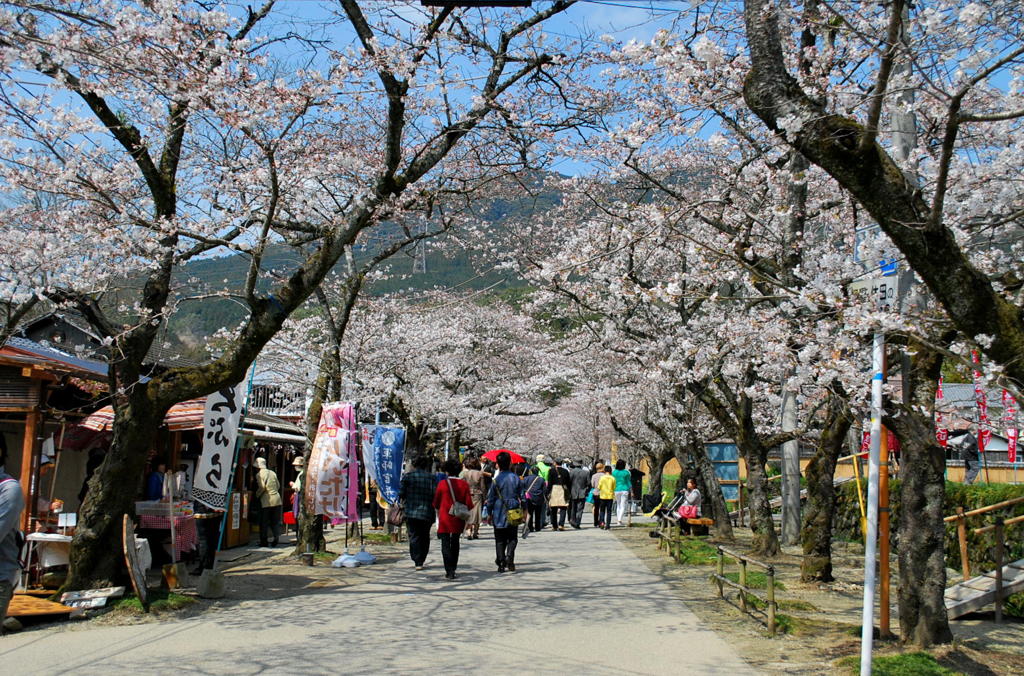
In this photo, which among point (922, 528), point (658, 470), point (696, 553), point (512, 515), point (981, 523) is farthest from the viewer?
point (658, 470)

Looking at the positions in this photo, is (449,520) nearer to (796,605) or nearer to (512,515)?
(512,515)

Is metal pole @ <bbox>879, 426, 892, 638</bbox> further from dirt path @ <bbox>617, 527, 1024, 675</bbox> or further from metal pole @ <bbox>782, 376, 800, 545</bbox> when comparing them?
metal pole @ <bbox>782, 376, 800, 545</bbox>

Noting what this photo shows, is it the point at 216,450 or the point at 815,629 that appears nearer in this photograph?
the point at 815,629

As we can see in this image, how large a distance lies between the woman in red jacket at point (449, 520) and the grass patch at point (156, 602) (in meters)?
3.49

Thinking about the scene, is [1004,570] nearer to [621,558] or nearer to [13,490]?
[621,558]

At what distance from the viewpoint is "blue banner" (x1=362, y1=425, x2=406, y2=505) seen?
48.8 feet

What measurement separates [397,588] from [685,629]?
159 inches

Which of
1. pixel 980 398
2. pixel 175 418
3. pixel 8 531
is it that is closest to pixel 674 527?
pixel 980 398

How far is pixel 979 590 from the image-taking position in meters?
9.35

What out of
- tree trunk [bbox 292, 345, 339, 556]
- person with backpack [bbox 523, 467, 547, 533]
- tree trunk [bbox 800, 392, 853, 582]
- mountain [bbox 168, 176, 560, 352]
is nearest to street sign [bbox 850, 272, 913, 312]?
tree trunk [bbox 800, 392, 853, 582]

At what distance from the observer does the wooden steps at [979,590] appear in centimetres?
916

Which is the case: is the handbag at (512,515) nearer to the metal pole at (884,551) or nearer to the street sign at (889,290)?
the metal pole at (884,551)

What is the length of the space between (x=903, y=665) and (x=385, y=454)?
10281 mm

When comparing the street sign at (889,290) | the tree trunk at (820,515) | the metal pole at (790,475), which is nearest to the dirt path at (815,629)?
the tree trunk at (820,515)
